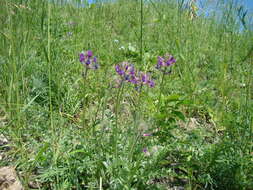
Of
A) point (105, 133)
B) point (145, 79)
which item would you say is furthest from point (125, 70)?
point (105, 133)

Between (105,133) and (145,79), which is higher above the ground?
(145,79)

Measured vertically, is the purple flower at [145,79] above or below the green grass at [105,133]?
above

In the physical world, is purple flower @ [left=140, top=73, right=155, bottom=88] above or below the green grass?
above

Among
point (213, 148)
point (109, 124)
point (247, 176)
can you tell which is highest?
point (109, 124)

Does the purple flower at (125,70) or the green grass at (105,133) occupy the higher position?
the purple flower at (125,70)

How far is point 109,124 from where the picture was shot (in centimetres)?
132

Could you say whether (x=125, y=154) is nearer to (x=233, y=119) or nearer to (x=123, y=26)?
(x=233, y=119)

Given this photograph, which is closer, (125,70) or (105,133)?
(125,70)

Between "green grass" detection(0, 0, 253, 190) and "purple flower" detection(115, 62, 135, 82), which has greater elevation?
"purple flower" detection(115, 62, 135, 82)

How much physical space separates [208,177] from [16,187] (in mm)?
838

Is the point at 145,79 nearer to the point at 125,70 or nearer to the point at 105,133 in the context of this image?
the point at 125,70

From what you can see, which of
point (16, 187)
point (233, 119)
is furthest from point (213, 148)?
point (16, 187)

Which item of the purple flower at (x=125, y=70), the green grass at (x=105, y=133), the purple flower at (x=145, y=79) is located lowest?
the green grass at (x=105, y=133)

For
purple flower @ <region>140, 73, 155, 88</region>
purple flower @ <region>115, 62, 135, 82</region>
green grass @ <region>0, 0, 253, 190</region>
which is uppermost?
purple flower @ <region>115, 62, 135, 82</region>
